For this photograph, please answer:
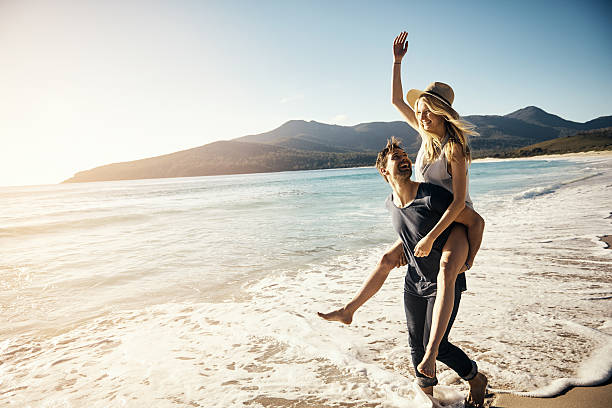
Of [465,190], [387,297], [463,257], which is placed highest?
[465,190]

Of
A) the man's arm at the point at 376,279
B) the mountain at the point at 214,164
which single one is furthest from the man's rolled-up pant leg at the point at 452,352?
the mountain at the point at 214,164

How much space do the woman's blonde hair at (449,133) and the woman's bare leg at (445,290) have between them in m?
0.49

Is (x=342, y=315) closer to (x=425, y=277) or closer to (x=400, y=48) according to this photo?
(x=425, y=277)

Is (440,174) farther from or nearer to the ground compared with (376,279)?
farther from the ground

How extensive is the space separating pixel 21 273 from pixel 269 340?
23.4 feet

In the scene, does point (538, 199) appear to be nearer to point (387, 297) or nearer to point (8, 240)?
point (387, 297)

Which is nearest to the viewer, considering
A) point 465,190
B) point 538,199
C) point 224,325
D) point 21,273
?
point 465,190

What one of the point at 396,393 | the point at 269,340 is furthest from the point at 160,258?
the point at 396,393

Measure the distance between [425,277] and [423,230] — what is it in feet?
1.02

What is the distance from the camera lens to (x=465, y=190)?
2023 mm

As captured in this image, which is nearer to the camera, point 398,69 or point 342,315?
point 342,315

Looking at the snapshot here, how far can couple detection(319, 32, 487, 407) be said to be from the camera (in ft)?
6.63

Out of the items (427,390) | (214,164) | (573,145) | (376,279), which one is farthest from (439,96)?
(214,164)

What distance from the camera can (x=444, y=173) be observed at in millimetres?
2152
